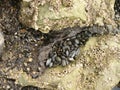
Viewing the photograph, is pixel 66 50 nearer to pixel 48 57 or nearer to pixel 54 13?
pixel 48 57

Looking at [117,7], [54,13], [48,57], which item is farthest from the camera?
[117,7]

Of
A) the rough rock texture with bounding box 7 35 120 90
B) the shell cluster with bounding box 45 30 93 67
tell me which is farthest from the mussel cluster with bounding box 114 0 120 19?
the shell cluster with bounding box 45 30 93 67

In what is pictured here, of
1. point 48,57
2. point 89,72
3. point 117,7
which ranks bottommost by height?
point 89,72

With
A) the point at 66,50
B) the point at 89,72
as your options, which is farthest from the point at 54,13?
the point at 89,72

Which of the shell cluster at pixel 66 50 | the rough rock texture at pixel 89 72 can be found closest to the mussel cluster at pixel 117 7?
the rough rock texture at pixel 89 72

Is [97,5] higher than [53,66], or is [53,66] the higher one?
[97,5]

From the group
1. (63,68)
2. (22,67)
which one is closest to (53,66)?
(63,68)

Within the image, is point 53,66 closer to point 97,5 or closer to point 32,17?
point 32,17
